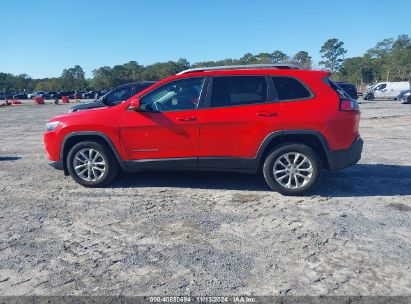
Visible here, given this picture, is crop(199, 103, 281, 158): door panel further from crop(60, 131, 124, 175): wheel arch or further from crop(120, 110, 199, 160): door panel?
crop(60, 131, 124, 175): wheel arch

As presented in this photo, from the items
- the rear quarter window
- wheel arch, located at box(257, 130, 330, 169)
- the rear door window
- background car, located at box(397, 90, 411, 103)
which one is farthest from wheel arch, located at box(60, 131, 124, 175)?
background car, located at box(397, 90, 411, 103)

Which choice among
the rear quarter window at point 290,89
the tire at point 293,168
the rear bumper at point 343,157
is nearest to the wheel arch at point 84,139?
the tire at point 293,168

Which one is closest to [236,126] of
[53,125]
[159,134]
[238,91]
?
[238,91]

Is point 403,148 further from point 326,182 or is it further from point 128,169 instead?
point 128,169

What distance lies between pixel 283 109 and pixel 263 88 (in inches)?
16.9

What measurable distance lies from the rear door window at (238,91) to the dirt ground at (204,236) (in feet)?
4.55

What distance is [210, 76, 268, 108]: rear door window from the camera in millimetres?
5105

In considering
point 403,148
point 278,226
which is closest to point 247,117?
point 278,226

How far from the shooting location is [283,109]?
500 centimetres

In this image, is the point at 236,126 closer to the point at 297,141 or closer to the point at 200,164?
the point at 200,164

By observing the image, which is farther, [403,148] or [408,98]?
[408,98]

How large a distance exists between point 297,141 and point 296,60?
85866 millimetres

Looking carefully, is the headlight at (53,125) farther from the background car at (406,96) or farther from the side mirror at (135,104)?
the background car at (406,96)

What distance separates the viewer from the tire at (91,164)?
18.1 ft
